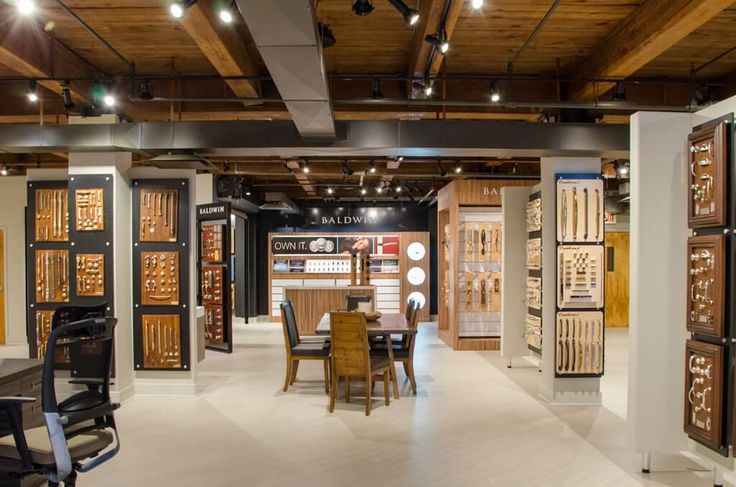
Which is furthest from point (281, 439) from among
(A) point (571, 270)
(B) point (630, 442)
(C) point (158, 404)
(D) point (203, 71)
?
(D) point (203, 71)

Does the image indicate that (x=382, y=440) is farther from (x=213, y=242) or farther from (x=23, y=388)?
(x=213, y=242)

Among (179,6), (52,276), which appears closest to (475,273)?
(52,276)

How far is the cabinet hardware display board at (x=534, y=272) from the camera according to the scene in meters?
6.39

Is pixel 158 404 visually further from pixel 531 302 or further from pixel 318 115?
pixel 531 302

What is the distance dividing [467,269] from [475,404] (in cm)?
372

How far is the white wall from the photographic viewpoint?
9859mm

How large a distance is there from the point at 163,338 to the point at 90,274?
42.9 inches

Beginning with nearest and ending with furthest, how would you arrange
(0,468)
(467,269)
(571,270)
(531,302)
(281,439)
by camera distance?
(0,468) → (281,439) → (571,270) → (531,302) → (467,269)

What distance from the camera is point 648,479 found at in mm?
3902

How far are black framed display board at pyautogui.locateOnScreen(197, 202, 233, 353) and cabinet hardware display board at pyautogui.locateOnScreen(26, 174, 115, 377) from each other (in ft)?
5.72

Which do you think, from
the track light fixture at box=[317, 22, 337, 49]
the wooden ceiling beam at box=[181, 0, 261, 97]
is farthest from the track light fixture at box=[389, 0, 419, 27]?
the wooden ceiling beam at box=[181, 0, 261, 97]

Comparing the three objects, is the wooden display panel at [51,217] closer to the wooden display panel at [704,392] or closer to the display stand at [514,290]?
the display stand at [514,290]

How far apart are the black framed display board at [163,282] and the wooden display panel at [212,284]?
4.63 ft

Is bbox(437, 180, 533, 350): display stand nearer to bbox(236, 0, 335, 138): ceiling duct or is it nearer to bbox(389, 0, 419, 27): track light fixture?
bbox(236, 0, 335, 138): ceiling duct
